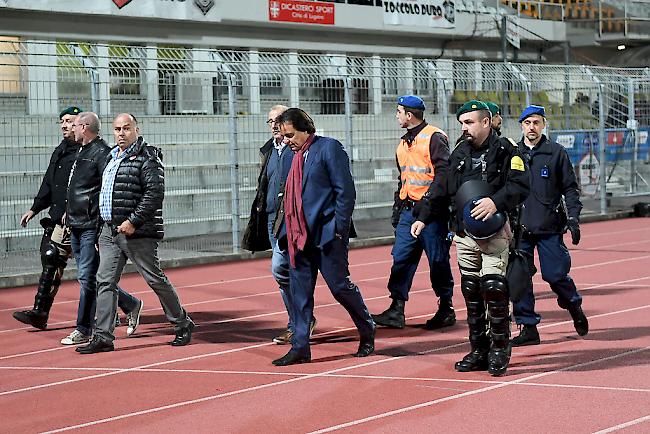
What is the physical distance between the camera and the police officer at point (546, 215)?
31.8 feet

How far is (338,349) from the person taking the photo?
9781mm

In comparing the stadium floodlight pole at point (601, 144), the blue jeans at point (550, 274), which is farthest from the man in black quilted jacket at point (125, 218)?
the stadium floodlight pole at point (601, 144)

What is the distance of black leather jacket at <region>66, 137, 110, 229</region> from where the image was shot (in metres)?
10.4

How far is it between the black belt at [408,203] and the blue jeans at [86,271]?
8.69ft

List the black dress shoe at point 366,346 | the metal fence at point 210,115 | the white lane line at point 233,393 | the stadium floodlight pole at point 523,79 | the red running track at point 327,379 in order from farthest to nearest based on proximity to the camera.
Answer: the stadium floodlight pole at point 523,79 < the metal fence at point 210,115 < the black dress shoe at point 366,346 < the white lane line at point 233,393 < the red running track at point 327,379

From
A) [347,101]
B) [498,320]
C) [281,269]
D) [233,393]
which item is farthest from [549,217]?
[347,101]

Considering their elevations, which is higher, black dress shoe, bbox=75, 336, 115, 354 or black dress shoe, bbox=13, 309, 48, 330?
black dress shoe, bbox=13, 309, 48, 330

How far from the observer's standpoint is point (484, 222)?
324 inches

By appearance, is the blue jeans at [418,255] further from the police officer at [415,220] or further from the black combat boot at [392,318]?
the black combat boot at [392,318]

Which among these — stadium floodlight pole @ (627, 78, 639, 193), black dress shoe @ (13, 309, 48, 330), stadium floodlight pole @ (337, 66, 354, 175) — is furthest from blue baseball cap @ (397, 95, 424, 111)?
stadium floodlight pole @ (627, 78, 639, 193)

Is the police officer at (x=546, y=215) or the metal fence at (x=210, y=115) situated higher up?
the metal fence at (x=210, y=115)

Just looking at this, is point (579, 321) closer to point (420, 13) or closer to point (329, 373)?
point (329, 373)

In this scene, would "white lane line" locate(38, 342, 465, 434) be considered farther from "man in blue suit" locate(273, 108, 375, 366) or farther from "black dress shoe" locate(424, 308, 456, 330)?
"black dress shoe" locate(424, 308, 456, 330)

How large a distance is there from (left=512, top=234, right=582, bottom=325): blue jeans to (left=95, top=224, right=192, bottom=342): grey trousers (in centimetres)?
286
